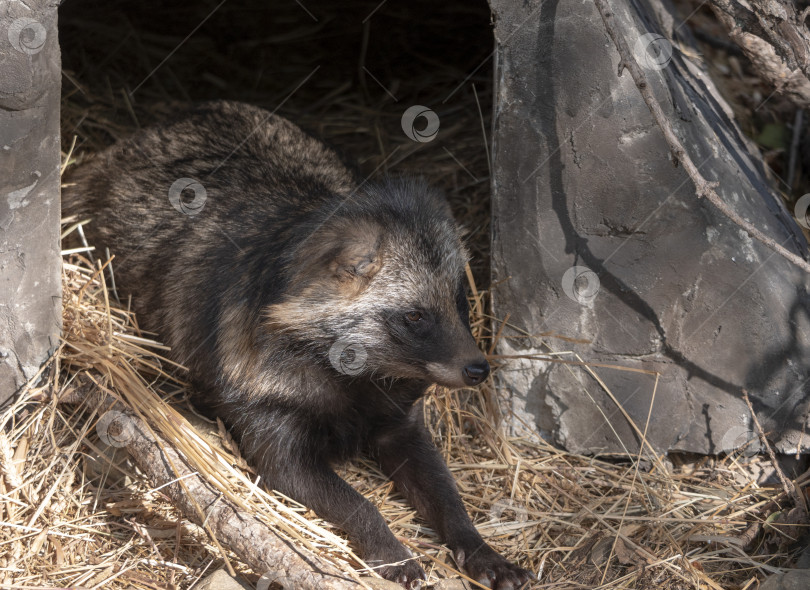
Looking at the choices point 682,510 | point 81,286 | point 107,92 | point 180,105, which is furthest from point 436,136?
point 682,510

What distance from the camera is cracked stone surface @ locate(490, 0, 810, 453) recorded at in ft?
12.9

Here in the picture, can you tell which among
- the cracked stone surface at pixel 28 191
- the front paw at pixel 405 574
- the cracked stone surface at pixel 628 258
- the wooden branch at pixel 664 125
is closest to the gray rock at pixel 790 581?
the cracked stone surface at pixel 628 258

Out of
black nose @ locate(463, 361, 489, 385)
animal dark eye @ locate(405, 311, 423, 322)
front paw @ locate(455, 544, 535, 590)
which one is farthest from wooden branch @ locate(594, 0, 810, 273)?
front paw @ locate(455, 544, 535, 590)

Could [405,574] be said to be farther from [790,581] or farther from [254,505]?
[790,581]

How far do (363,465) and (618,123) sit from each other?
2.10 m

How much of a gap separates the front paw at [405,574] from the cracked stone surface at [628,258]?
1226mm

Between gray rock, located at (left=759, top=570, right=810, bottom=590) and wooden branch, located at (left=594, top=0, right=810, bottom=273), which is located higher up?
wooden branch, located at (left=594, top=0, right=810, bottom=273)

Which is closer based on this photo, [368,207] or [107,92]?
[368,207]

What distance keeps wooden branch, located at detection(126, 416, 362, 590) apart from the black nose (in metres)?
0.90

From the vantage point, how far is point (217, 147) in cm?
489

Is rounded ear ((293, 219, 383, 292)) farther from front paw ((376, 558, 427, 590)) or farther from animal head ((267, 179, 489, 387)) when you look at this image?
front paw ((376, 558, 427, 590))

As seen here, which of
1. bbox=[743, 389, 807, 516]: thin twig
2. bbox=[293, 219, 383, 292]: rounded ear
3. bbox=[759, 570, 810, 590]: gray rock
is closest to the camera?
bbox=[759, 570, 810, 590]: gray rock

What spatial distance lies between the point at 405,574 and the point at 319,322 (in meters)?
1.12

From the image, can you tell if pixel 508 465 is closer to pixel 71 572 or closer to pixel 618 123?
pixel 618 123
